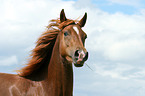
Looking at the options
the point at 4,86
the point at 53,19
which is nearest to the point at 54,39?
the point at 53,19

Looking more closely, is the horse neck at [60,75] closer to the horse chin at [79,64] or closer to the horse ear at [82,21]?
the horse chin at [79,64]

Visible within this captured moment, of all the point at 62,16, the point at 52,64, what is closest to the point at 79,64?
the point at 52,64

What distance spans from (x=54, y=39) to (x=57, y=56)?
58 centimetres

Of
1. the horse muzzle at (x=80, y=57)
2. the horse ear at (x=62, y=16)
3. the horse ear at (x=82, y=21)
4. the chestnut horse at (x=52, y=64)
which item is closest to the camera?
the horse muzzle at (x=80, y=57)

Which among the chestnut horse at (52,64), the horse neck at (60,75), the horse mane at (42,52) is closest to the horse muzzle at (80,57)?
the chestnut horse at (52,64)

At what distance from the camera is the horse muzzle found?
621 cm

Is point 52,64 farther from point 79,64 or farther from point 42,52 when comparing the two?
point 79,64

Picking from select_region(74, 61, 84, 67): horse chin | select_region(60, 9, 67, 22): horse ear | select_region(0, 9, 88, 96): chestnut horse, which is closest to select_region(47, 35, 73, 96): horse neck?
select_region(0, 9, 88, 96): chestnut horse

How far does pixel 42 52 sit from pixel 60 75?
3.04 feet

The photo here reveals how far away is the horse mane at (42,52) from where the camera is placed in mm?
7238

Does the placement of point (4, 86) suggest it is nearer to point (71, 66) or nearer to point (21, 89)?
point (21, 89)

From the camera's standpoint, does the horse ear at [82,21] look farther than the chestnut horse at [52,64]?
Yes

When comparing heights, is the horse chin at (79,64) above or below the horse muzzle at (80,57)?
below

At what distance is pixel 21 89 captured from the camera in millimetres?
6848
